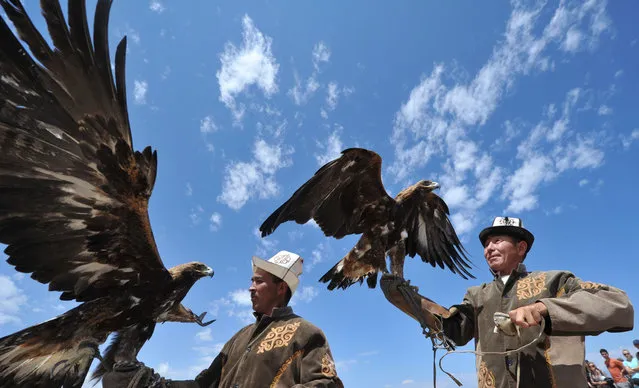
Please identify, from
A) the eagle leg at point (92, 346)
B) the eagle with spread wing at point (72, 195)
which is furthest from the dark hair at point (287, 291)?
the eagle leg at point (92, 346)

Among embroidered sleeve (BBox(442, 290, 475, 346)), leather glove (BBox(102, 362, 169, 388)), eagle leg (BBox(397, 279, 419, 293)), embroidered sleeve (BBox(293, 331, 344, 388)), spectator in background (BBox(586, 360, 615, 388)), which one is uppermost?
spectator in background (BBox(586, 360, 615, 388))

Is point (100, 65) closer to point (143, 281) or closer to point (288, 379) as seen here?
point (143, 281)

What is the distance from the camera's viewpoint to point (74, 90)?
3.66 metres

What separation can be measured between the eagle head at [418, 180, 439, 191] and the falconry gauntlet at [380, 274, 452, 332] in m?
2.34

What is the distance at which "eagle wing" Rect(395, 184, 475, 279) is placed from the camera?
5.64 meters

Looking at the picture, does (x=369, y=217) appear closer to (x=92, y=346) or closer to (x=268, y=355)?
(x=268, y=355)

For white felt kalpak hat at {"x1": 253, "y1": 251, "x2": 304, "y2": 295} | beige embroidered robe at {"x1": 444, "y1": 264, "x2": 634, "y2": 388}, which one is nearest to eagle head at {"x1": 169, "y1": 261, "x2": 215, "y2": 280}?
white felt kalpak hat at {"x1": 253, "y1": 251, "x2": 304, "y2": 295}

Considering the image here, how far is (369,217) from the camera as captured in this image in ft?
17.7

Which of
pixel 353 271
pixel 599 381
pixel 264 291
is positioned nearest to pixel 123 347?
pixel 264 291

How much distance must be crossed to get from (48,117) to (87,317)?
2009 mm

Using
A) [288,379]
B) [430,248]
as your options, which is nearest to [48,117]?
[288,379]

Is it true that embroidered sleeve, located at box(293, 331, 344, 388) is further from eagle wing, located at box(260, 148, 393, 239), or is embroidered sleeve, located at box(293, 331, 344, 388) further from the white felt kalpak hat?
eagle wing, located at box(260, 148, 393, 239)

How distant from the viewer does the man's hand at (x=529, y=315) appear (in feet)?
7.18

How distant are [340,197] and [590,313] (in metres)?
3.39
